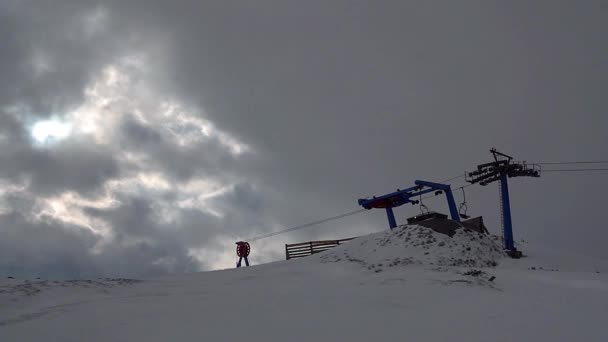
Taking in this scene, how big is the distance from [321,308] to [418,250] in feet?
39.1

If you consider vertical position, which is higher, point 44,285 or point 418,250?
point 44,285

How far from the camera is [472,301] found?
35.8 feet

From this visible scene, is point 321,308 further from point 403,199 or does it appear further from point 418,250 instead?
point 403,199

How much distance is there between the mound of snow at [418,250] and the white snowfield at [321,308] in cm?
316

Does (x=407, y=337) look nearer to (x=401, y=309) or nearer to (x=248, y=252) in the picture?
(x=401, y=309)

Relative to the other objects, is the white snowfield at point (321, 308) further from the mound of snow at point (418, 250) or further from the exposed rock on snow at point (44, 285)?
the mound of snow at point (418, 250)

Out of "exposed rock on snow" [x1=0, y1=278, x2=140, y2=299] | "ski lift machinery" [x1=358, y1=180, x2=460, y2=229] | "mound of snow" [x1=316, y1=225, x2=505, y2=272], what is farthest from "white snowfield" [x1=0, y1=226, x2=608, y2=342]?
"ski lift machinery" [x1=358, y1=180, x2=460, y2=229]

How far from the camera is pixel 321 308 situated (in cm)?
991

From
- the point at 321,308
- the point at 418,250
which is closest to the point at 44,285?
the point at 321,308

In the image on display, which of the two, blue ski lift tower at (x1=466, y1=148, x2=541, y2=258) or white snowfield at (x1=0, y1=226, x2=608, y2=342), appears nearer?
white snowfield at (x1=0, y1=226, x2=608, y2=342)

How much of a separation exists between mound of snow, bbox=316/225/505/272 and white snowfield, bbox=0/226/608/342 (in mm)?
3156

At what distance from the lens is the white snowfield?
794 centimetres

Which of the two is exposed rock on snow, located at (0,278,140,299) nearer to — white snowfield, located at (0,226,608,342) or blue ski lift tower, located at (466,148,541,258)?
white snowfield, located at (0,226,608,342)

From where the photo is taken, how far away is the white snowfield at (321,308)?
26.1 feet
